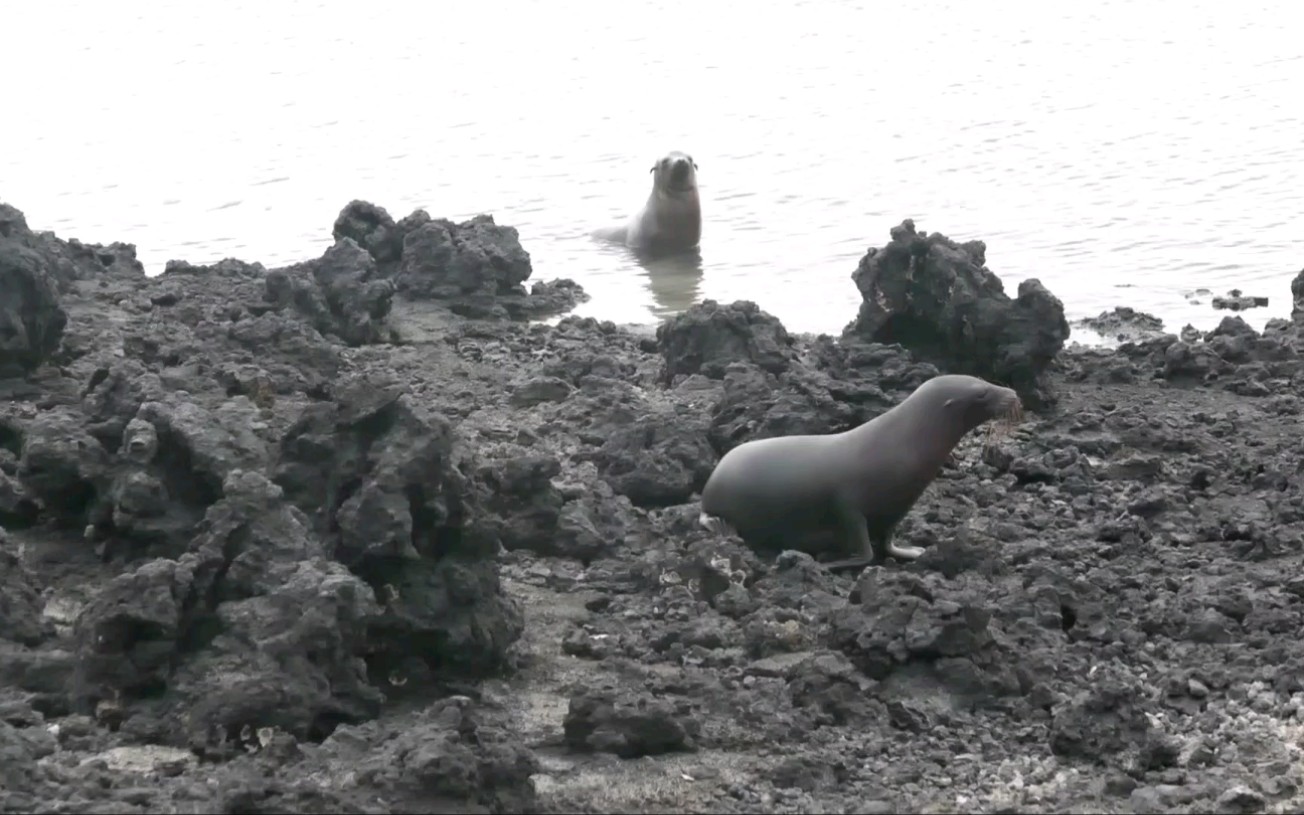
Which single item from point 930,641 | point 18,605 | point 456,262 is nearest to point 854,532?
Answer: point 930,641

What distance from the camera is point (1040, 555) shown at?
6.88 m

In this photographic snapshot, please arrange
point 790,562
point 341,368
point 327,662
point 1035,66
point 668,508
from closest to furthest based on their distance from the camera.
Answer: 1. point 327,662
2. point 790,562
3. point 668,508
4. point 341,368
5. point 1035,66

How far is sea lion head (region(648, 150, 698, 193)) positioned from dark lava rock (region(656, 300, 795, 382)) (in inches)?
194

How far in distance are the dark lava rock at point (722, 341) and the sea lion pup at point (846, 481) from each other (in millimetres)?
1960

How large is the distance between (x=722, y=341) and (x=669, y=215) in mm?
4937

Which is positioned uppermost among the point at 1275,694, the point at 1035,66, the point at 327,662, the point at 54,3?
the point at 54,3

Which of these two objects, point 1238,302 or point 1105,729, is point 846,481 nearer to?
point 1105,729

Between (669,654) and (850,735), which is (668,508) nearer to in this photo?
(669,654)

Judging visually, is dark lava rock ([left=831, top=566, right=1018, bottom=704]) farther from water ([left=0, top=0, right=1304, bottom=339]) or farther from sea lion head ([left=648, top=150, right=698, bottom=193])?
sea lion head ([left=648, top=150, right=698, bottom=193])

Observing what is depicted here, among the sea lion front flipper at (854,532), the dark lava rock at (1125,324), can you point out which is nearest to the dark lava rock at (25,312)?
the sea lion front flipper at (854,532)

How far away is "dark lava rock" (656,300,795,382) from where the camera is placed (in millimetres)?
9258

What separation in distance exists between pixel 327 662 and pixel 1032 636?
7.27 ft

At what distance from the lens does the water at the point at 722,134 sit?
45.0 feet

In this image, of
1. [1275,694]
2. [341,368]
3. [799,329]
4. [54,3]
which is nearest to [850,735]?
[1275,694]
